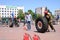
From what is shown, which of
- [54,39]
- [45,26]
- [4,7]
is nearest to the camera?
[54,39]

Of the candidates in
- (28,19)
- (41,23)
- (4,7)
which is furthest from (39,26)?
(4,7)

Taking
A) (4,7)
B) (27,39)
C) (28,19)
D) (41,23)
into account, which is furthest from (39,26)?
(4,7)

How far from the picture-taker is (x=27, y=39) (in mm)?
9125

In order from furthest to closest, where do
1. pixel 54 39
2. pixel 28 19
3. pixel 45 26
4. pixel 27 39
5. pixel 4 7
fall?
pixel 4 7 < pixel 28 19 < pixel 45 26 < pixel 54 39 < pixel 27 39

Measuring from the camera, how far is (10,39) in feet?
34.8

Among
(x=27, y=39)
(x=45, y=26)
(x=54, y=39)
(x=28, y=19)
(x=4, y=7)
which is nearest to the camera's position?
(x=27, y=39)

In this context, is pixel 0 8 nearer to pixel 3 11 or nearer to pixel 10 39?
pixel 3 11

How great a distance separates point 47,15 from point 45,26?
1045 mm

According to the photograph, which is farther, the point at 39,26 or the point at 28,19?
the point at 28,19

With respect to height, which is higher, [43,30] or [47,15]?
[47,15]

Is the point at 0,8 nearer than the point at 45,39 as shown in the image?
No

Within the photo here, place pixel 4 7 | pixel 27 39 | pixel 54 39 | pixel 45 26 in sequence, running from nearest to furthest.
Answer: pixel 27 39 < pixel 54 39 < pixel 45 26 < pixel 4 7

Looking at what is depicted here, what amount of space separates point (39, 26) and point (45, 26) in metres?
0.75

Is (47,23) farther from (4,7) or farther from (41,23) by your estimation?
(4,7)
